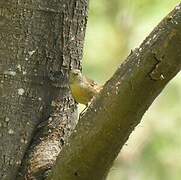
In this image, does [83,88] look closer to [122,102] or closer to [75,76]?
[75,76]

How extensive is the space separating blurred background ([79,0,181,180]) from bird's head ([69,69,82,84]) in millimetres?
2090

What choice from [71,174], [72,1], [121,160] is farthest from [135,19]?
[71,174]

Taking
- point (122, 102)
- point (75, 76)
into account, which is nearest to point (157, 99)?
point (75, 76)

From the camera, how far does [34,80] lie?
6.16 ft

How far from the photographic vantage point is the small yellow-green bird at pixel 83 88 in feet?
5.98

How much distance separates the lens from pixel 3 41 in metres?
1.86

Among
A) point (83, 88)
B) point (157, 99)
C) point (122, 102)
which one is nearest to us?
point (122, 102)

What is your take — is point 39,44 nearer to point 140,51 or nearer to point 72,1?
point 72,1

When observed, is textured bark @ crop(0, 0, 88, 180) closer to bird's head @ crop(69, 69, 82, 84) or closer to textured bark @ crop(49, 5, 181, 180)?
bird's head @ crop(69, 69, 82, 84)

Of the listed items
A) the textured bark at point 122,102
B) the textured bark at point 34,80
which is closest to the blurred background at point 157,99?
the textured bark at point 34,80

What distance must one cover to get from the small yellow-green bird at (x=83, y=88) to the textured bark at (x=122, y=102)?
20 centimetres

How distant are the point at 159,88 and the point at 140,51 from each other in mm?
85

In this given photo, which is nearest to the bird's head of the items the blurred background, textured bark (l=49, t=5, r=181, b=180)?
textured bark (l=49, t=5, r=181, b=180)

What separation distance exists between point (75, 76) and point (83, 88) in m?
0.04
